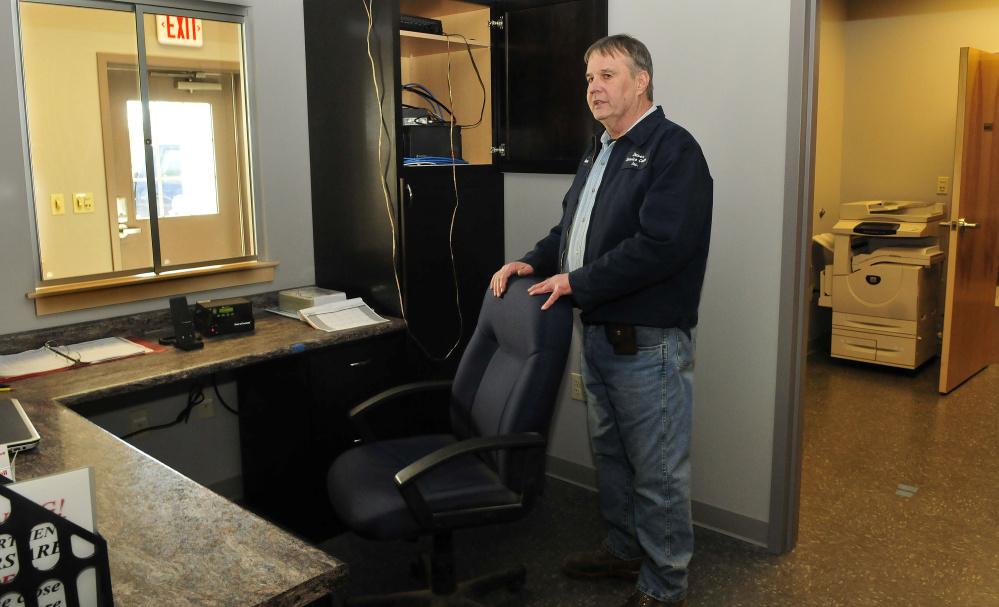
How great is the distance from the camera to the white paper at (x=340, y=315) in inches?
113

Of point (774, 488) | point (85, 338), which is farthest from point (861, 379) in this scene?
point (85, 338)

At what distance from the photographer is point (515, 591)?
2.51 metres

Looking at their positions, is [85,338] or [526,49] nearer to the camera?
Answer: [85,338]

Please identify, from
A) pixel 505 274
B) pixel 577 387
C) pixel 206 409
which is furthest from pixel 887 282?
pixel 206 409

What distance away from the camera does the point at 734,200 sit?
2686mm

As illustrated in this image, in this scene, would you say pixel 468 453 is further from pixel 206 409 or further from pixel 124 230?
pixel 124 230

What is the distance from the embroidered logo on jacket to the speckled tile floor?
4.36 feet

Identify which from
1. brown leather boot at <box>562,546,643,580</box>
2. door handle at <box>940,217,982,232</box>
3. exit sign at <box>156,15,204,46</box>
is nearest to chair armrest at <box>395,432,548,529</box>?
brown leather boot at <box>562,546,643,580</box>

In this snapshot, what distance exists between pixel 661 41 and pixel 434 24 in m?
0.86

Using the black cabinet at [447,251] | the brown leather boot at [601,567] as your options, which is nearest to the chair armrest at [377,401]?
the black cabinet at [447,251]

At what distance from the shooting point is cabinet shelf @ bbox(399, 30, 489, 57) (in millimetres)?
3023

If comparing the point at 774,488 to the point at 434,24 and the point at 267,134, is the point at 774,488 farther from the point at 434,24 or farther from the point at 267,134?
the point at 267,134

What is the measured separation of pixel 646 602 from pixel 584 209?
1.18m

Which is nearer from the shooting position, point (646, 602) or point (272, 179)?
point (646, 602)
